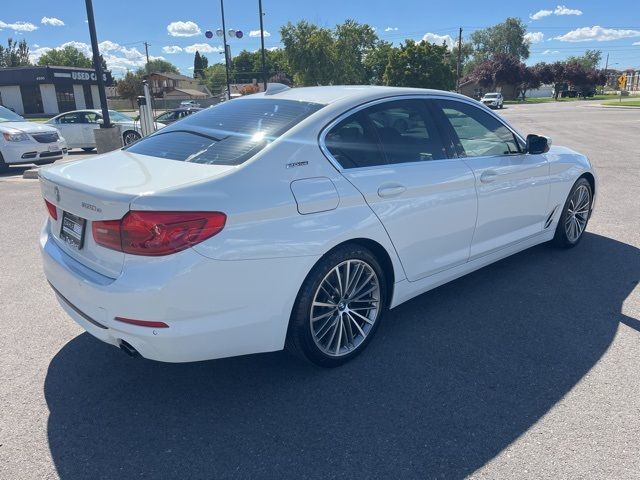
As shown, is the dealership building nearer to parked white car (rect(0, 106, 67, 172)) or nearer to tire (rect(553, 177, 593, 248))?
parked white car (rect(0, 106, 67, 172))

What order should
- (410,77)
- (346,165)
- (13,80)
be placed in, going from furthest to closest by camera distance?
(410,77) < (13,80) < (346,165)

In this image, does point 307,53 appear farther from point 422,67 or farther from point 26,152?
point 26,152

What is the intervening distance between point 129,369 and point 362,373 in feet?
4.87

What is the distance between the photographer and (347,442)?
8.45 feet

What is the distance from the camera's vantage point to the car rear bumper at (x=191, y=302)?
2.46m

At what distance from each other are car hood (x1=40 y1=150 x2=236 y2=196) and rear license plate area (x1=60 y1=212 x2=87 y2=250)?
0.64 ft

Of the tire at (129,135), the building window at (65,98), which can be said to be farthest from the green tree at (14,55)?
the tire at (129,135)

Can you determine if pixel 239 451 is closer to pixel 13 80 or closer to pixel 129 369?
pixel 129 369

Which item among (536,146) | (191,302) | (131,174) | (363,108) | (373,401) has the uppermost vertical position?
(363,108)

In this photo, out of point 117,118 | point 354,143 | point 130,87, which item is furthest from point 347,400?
point 130,87

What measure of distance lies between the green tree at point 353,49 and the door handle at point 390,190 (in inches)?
2586

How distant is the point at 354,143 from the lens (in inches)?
128

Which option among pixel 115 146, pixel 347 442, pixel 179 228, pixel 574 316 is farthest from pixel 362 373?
pixel 115 146

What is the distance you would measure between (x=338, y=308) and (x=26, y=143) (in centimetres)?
1130
